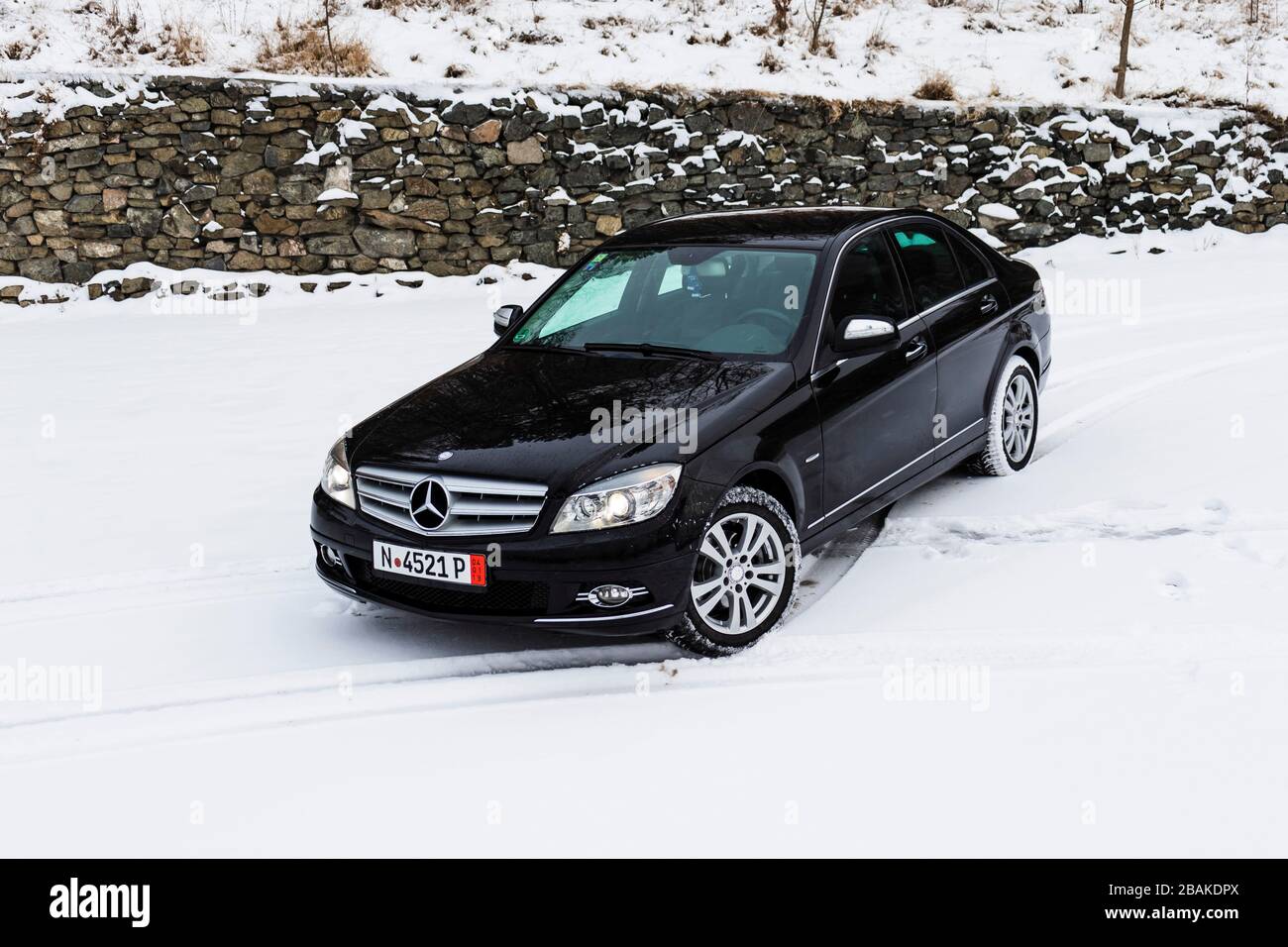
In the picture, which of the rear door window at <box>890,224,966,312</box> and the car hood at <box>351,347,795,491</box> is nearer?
the car hood at <box>351,347,795,491</box>

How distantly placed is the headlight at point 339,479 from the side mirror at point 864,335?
6.65 feet

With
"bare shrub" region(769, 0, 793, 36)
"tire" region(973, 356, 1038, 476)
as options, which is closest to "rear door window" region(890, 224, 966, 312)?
"tire" region(973, 356, 1038, 476)

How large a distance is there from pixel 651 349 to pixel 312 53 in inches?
384

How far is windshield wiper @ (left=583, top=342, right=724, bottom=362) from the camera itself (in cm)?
516

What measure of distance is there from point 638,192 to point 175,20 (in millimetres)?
5320

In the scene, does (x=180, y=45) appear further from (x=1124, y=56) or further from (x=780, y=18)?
(x=1124, y=56)

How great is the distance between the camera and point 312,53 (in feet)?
44.2

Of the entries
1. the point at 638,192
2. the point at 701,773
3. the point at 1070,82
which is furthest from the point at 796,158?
the point at 701,773

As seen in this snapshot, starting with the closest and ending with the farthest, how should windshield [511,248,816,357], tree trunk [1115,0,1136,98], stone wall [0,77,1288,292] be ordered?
windshield [511,248,816,357], stone wall [0,77,1288,292], tree trunk [1115,0,1136,98]

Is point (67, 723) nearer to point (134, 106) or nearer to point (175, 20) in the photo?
point (134, 106)

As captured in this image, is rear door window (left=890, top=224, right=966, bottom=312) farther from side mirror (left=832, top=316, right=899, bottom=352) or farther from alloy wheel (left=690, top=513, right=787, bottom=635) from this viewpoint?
alloy wheel (left=690, top=513, right=787, bottom=635)

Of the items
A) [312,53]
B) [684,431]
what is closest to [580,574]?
[684,431]

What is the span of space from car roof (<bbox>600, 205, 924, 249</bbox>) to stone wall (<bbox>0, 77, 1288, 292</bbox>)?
6.95 meters

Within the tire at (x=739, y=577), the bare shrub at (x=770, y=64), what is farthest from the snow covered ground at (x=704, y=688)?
the bare shrub at (x=770, y=64)
